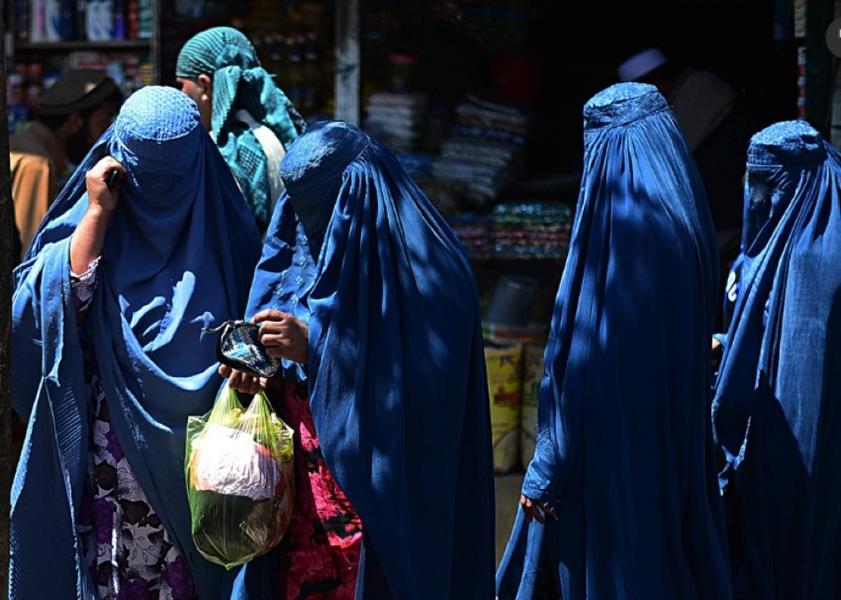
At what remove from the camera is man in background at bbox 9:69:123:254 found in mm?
6215

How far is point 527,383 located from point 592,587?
8.23 feet

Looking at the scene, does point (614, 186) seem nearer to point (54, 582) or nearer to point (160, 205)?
point (160, 205)

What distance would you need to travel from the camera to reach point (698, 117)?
6.14 m

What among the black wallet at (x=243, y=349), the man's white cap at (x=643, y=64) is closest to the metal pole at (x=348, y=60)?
the man's white cap at (x=643, y=64)

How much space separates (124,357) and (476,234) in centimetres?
310

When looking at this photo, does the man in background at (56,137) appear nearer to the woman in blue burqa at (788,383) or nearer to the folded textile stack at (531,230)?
the folded textile stack at (531,230)

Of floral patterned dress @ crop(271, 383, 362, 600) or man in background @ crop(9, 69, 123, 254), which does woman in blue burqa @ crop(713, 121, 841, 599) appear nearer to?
floral patterned dress @ crop(271, 383, 362, 600)

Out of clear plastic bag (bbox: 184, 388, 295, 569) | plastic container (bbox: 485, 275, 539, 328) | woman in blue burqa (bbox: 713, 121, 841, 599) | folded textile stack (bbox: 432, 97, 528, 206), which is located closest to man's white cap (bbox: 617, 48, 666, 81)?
folded textile stack (bbox: 432, 97, 528, 206)

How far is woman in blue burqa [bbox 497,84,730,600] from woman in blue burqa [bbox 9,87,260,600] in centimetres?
86

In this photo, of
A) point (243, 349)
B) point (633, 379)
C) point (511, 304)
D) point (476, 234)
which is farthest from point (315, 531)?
point (476, 234)

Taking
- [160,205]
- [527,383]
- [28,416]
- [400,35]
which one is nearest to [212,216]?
[160,205]

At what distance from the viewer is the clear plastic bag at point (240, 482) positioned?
3.47 meters

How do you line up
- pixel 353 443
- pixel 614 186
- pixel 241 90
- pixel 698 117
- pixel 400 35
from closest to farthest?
pixel 353 443, pixel 614 186, pixel 241 90, pixel 698 117, pixel 400 35

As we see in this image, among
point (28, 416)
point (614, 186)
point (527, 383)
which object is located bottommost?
point (527, 383)
